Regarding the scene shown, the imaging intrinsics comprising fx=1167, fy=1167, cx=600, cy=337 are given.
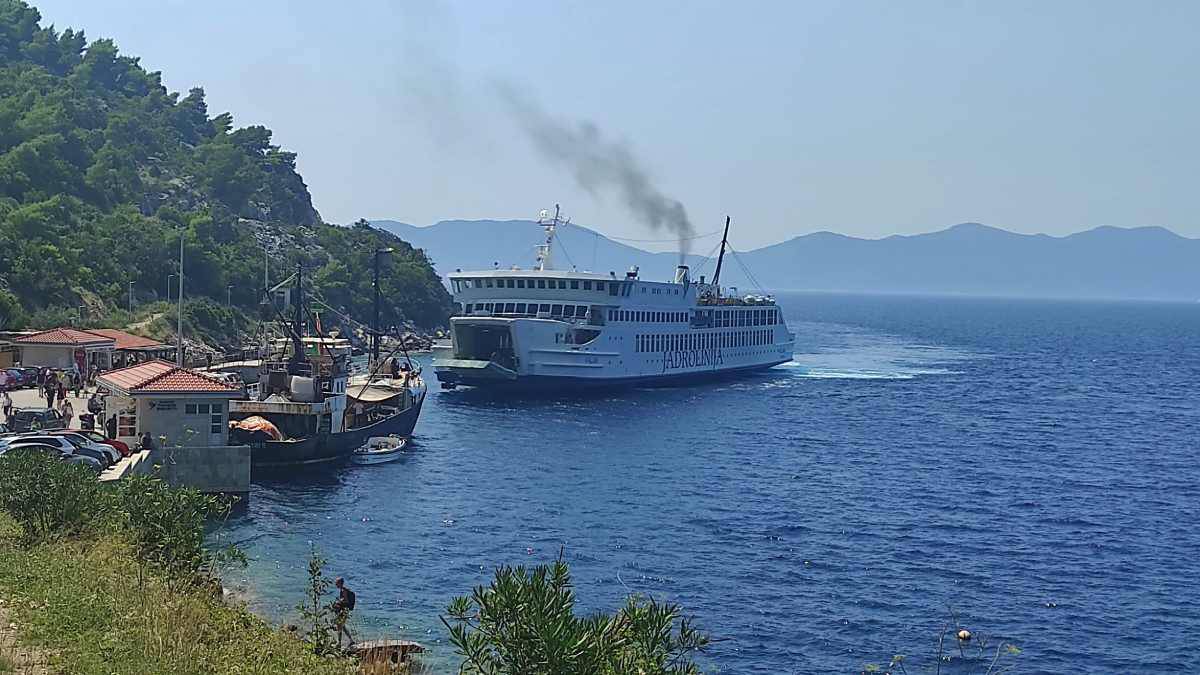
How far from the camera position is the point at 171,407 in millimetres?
37125

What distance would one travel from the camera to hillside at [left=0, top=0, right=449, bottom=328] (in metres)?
76.1

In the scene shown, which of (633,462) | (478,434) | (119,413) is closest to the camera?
(119,413)

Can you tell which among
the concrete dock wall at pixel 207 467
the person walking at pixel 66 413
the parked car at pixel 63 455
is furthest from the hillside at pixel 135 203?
the parked car at pixel 63 455

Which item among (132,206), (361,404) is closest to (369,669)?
(361,404)

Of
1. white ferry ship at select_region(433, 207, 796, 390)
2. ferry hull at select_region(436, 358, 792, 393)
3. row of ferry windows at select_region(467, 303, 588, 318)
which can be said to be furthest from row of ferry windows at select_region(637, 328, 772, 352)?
row of ferry windows at select_region(467, 303, 588, 318)

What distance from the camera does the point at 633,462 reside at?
5041cm

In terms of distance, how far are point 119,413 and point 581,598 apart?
17.6 meters

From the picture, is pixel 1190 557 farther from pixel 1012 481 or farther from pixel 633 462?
pixel 633 462

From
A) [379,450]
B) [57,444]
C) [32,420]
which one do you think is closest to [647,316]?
[379,450]

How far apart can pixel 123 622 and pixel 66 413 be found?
24.6m

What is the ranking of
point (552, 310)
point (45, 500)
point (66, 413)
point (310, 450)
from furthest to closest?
point (552, 310) < point (310, 450) < point (66, 413) < point (45, 500)

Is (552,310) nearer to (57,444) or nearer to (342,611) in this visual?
(57,444)

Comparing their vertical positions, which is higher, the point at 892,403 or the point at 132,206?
the point at 132,206

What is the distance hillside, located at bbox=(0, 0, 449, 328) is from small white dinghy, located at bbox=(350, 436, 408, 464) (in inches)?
1028
